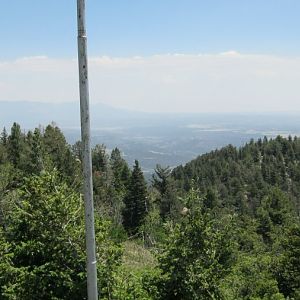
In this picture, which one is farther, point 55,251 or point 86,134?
point 55,251

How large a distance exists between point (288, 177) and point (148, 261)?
63.7 metres

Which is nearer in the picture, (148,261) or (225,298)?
(225,298)

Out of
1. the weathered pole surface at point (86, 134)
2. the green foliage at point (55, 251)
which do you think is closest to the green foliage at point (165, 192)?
the green foliage at point (55, 251)

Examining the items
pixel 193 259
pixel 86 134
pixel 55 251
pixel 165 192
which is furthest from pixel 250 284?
pixel 165 192

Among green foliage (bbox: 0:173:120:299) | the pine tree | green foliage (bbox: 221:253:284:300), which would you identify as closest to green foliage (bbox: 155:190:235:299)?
green foliage (bbox: 0:173:120:299)

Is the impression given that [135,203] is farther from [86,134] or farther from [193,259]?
[86,134]

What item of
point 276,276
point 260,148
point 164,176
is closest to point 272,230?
point 164,176

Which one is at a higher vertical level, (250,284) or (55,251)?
(55,251)

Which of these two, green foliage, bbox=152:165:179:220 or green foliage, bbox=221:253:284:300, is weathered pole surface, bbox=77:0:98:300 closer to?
green foliage, bbox=221:253:284:300

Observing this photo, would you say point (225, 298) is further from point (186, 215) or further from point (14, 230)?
point (14, 230)

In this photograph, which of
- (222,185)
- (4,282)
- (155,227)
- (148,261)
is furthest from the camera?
(222,185)

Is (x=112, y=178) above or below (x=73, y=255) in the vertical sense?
below

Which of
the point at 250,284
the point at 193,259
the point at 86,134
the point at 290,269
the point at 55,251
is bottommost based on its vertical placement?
the point at 290,269

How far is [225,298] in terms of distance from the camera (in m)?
13.2
